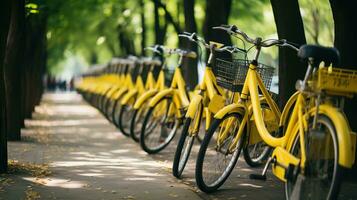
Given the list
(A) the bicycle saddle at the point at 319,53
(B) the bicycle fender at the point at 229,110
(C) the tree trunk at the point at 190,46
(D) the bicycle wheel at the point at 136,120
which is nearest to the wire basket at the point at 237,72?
(B) the bicycle fender at the point at 229,110

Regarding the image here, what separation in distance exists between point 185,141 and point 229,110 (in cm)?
111

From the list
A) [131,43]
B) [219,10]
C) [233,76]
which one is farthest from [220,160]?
[131,43]

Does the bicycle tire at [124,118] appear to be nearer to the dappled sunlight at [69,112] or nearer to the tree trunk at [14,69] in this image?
the tree trunk at [14,69]

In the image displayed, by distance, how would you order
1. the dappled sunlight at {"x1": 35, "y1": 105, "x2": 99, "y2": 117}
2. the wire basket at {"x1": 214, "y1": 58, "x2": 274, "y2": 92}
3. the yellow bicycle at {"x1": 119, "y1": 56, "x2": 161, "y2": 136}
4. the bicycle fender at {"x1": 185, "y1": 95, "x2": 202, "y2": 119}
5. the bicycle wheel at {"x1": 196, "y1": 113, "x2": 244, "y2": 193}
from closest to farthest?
the bicycle wheel at {"x1": 196, "y1": 113, "x2": 244, "y2": 193} < the wire basket at {"x1": 214, "y1": 58, "x2": 274, "y2": 92} < the bicycle fender at {"x1": 185, "y1": 95, "x2": 202, "y2": 119} < the yellow bicycle at {"x1": 119, "y1": 56, "x2": 161, "y2": 136} < the dappled sunlight at {"x1": 35, "y1": 105, "x2": 99, "y2": 117}

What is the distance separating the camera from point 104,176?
771 cm

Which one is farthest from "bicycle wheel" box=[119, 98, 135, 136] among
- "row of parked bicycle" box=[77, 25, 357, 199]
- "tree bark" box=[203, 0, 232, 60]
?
"tree bark" box=[203, 0, 232, 60]

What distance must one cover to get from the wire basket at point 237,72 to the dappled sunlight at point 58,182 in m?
1.93

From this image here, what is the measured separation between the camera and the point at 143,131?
9.76 metres

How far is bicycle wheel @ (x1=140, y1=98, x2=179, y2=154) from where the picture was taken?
9.84 metres

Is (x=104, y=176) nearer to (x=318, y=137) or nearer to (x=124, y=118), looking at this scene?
(x=318, y=137)

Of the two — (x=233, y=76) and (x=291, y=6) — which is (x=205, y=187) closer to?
(x=233, y=76)

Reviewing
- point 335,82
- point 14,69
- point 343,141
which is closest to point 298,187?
point 343,141

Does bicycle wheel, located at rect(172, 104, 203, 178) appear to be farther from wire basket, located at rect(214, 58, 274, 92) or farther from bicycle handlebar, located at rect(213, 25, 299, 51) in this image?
bicycle handlebar, located at rect(213, 25, 299, 51)

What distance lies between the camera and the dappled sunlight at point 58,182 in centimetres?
699
